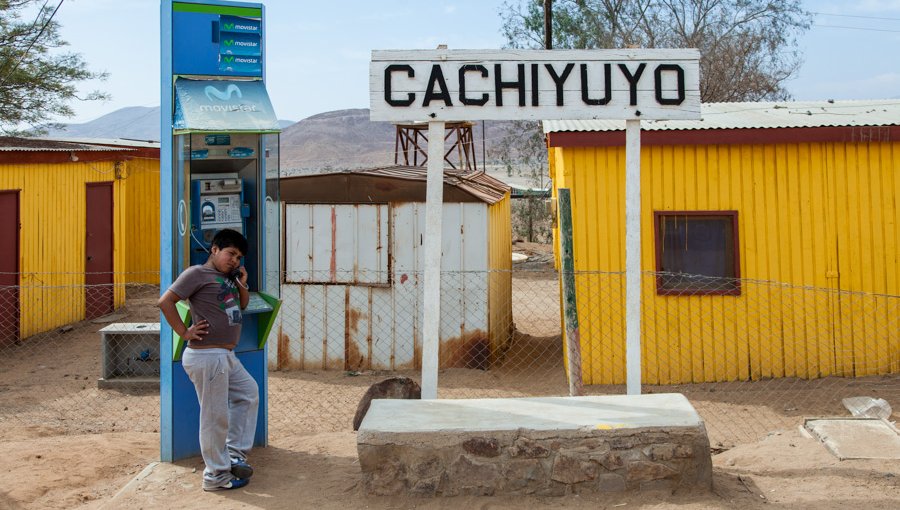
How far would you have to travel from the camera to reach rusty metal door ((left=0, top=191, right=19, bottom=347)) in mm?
11969

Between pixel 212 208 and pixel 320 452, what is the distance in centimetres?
198

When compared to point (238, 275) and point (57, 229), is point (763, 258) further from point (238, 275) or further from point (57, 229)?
point (57, 229)

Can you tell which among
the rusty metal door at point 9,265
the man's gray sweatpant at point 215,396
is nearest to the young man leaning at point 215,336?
the man's gray sweatpant at point 215,396

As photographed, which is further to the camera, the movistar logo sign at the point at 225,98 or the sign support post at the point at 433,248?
the sign support post at the point at 433,248

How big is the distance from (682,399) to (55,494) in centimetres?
422

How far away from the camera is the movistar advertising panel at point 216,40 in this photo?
6328 mm

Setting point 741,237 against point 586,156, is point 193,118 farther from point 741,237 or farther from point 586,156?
point 741,237

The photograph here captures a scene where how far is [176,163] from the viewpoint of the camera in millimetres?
6324

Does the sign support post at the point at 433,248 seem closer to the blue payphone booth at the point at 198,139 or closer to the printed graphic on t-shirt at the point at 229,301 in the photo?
the blue payphone booth at the point at 198,139

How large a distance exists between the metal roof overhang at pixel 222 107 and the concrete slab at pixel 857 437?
4423mm

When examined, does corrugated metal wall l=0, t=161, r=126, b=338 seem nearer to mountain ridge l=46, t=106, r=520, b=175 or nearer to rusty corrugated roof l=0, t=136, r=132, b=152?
rusty corrugated roof l=0, t=136, r=132, b=152

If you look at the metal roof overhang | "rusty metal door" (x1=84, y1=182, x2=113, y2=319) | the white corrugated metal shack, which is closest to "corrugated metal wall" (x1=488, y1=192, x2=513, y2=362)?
the white corrugated metal shack

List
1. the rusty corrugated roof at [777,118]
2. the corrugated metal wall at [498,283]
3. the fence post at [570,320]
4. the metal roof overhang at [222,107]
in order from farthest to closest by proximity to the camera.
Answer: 1. the corrugated metal wall at [498,283]
2. the rusty corrugated roof at [777,118]
3. the fence post at [570,320]
4. the metal roof overhang at [222,107]

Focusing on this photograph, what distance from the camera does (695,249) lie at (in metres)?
9.80
